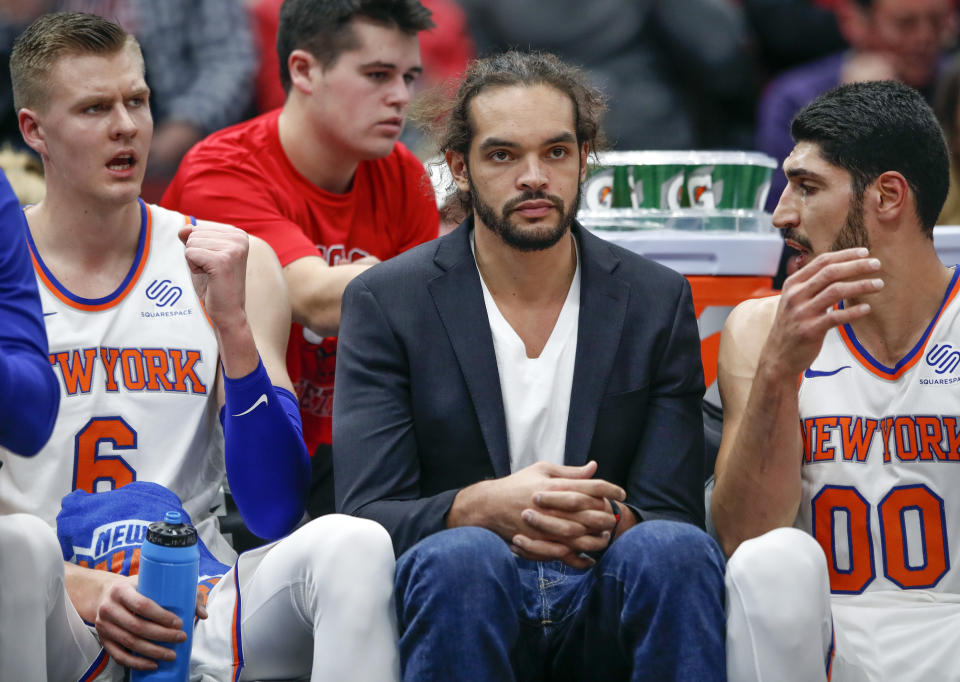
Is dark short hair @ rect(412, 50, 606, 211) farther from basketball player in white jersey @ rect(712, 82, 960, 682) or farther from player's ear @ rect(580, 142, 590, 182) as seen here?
basketball player in white jersey @ rect(712, 82, 960, 682)

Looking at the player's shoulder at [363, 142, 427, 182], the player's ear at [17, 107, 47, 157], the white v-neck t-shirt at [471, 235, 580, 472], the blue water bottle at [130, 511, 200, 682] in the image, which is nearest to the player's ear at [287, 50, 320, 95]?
the player's shoulder at [363, 142, 427, 182]

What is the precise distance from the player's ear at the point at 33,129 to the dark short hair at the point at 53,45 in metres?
0.02

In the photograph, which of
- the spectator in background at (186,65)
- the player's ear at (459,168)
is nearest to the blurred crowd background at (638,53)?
the spectator in background at (186,65)

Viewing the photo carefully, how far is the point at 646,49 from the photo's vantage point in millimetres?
5465

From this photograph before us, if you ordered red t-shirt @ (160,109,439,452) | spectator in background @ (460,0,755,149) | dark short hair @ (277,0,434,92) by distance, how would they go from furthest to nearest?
spectator in background @ (460,0,755,149)
dark short hair @ (277,0,434,92)
red t-shirt @ (160,109,439,452)

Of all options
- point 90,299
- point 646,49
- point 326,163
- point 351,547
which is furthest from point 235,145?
point 646,49

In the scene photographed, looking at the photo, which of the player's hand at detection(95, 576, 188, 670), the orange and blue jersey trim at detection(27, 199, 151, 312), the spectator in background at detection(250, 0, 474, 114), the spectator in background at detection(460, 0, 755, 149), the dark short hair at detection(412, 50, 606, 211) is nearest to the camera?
the player's hand at detection(95, 576, 188, 670)

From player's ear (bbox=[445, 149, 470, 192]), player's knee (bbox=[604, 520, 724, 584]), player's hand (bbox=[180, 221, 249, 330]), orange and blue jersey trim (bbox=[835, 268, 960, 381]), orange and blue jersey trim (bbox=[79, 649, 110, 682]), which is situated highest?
player's ear (bbox=[445, 149, 470, 192])

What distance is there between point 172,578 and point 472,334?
2.50 feet

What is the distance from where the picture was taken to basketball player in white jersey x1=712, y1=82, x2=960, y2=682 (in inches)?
97.2

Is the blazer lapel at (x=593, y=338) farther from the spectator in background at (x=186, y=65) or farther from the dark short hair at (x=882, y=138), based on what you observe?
the spectator in background at (x=186, y=65)

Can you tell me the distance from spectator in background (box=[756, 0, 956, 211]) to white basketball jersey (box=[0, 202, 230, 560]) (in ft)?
10.4

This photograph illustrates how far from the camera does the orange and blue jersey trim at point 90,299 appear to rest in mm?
2959

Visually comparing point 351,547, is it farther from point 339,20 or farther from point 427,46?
point 427,46
